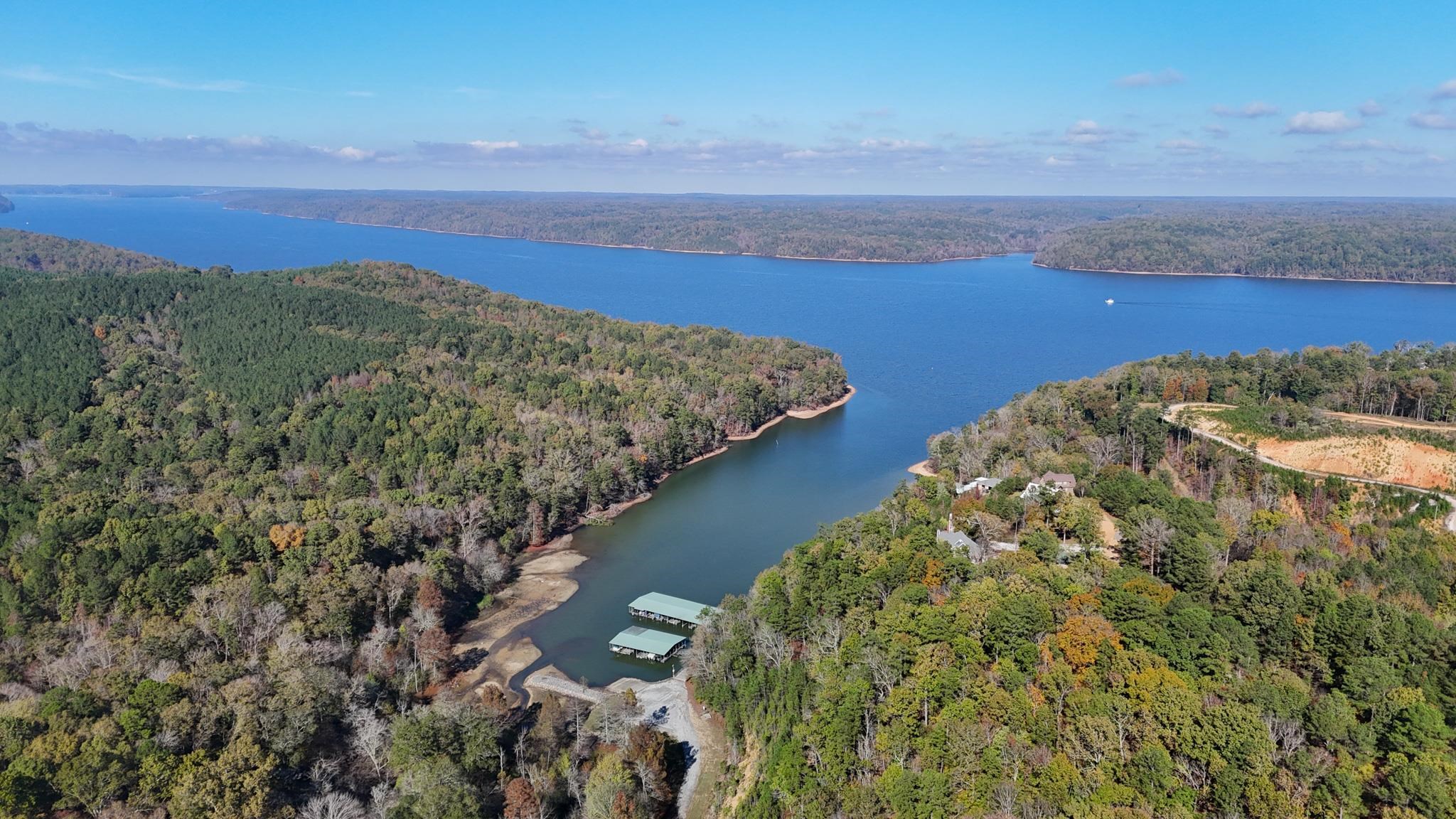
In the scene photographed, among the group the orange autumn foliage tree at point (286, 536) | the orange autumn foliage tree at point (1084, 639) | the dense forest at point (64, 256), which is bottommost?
the orange autumn foliage tree at point (286, 536)

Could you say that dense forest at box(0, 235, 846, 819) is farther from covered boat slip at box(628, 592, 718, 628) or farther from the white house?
the white house

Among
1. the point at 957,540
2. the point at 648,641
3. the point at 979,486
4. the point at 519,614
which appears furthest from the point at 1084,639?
the point at 519,614

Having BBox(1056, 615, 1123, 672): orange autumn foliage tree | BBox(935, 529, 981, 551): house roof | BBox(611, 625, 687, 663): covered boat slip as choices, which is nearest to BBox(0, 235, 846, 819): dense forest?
BBox(611, 625, 687, 663): covered boat slip

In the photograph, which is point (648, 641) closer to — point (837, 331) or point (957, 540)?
point (957, 540)

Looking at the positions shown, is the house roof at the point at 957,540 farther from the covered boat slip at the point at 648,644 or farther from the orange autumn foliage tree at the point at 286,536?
the orange autumn foliage tree at the point at 286,536

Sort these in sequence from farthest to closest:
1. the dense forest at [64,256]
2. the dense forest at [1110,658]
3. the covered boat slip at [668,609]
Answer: the dense forest at [64,256]
the covered boat slip at [668,609]
the dense forest at [1110,658]

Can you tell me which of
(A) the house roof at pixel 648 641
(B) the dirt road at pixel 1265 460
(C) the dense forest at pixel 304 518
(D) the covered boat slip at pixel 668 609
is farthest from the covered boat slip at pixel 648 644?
(B) the dirt road at pixel 1265 460
